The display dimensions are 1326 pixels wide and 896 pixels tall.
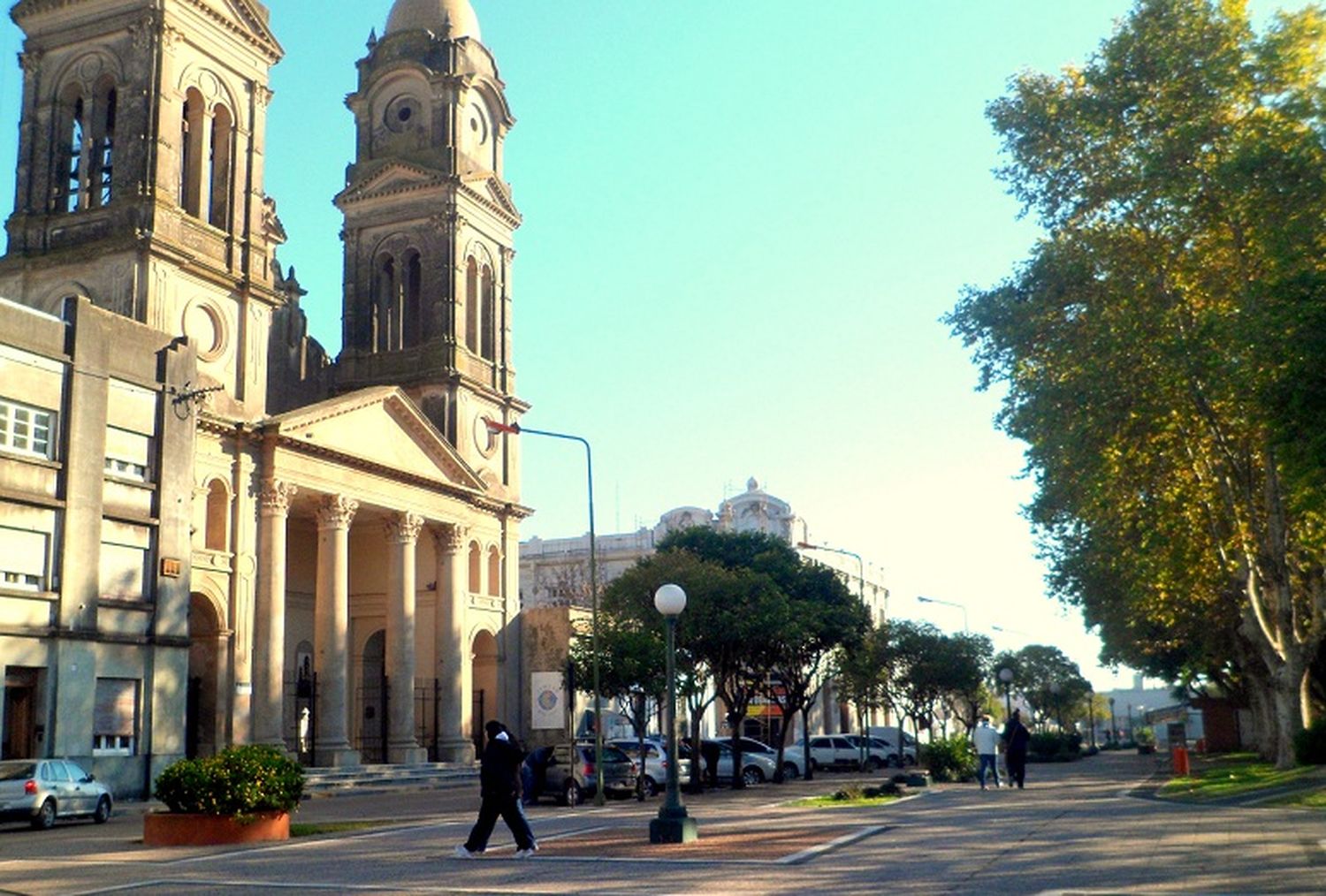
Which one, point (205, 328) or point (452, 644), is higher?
point (205, 328)

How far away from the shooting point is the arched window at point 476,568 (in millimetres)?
55969

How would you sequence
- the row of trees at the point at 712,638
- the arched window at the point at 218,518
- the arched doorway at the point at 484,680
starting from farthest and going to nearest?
the arched doorway at the point at 484,680
the arched window at the point at 218,518
the row of trees at the point at 712,638

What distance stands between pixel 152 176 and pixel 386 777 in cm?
2038

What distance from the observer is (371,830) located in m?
23.5

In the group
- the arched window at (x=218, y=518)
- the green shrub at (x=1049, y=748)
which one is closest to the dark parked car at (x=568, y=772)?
the arched window at (x=218, y=518)

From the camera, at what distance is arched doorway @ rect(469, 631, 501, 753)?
56750mm

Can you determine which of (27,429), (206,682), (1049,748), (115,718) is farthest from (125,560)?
(1049,748)

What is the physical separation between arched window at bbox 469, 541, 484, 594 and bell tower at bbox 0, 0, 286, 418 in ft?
46.1

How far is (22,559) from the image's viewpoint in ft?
103

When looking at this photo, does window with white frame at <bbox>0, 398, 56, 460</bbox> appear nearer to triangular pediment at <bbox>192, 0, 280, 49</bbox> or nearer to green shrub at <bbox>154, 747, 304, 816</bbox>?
green shrub at <bbox>154, 747, 304, 816</bbox>

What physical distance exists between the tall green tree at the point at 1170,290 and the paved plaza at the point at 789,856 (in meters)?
8.55

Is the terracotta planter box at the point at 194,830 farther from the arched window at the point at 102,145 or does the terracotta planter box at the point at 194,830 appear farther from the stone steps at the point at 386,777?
the arched window at the point at 102,145

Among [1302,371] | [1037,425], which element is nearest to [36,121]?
[1037,425]

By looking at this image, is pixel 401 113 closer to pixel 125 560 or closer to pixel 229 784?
pixel 125 560
